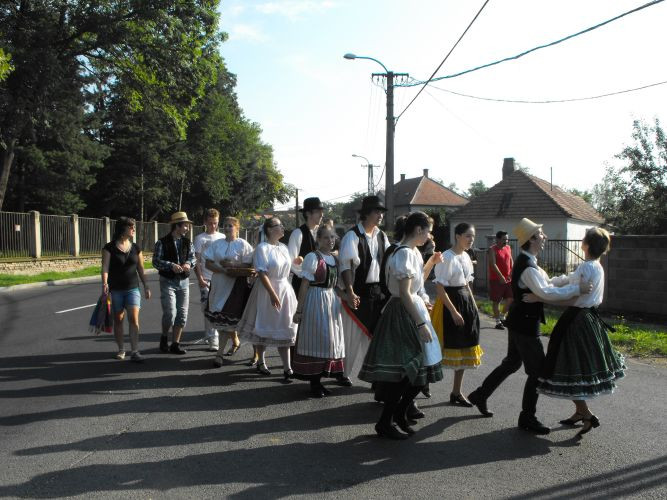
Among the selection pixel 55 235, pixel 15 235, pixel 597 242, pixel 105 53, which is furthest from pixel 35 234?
pixel 597 242

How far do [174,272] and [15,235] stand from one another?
18358 mm

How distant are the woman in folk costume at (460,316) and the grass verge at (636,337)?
3.32 meters

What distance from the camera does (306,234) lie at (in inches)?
279

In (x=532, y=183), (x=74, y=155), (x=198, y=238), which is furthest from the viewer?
(x=532, y=183)

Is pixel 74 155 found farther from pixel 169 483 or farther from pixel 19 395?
pixel 169 483

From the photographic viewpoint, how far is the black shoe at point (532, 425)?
5090mm

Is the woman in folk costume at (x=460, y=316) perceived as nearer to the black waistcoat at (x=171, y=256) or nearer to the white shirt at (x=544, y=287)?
the white shirt at (x=544, y=287)

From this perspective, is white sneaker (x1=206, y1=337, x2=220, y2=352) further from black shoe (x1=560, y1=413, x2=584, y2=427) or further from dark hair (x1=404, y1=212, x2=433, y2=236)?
black shoe (x1=560, y1=413, x2=584, y2=427)

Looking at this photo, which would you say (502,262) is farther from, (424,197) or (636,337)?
(424,197)

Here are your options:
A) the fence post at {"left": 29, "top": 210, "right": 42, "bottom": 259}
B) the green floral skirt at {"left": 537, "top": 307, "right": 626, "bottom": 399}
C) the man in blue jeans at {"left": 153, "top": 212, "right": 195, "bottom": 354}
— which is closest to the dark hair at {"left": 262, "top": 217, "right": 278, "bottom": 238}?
the man in blue jeans at {"left": 153, "top": 212, "right": 195, "bottom": 354}

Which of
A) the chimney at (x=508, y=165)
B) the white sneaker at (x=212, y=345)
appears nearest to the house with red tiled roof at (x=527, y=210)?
the chimney at (x=508, y=165)

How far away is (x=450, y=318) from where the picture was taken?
5965mm

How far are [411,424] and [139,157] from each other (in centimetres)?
3847

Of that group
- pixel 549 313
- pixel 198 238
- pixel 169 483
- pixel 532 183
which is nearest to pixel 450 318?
pixel 169 483
